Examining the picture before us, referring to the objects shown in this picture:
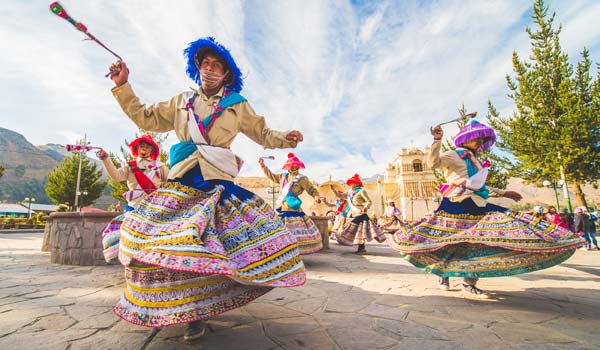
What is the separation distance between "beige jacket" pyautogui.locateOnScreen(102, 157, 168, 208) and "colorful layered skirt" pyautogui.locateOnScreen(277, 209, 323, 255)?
7.70ft

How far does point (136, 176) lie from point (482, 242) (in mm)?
4029

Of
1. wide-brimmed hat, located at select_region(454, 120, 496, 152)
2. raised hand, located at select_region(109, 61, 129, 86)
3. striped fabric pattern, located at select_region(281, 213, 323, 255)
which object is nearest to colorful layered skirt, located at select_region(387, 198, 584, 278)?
wide-brimmed hat, located at select_region(454, 120, 496, 152)

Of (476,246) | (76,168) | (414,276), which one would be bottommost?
(414,276)

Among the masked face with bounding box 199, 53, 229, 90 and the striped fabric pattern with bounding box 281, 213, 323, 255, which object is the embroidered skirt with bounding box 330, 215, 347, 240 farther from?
the masked face with bounding box 199, 53, 229, 90

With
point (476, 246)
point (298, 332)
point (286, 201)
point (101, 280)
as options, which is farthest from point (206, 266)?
point (286, 201)

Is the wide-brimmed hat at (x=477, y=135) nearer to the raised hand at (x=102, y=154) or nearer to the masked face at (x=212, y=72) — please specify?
the masked face at (x=212, y=72)

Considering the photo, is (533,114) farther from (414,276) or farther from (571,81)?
(414,276)

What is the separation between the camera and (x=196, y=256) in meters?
1.42

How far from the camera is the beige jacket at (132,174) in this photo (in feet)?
10.7

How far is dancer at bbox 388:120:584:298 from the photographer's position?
110 inches

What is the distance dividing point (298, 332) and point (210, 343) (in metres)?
0.62

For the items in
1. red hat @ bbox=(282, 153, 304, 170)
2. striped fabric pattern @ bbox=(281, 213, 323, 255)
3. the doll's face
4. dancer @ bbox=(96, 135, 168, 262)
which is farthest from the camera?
red hat @ bbox=(282, 153, 304, 170)

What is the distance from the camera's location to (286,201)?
18.7 feet

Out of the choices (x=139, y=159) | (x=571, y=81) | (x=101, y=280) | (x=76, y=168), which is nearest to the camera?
(x=101, y=280)
